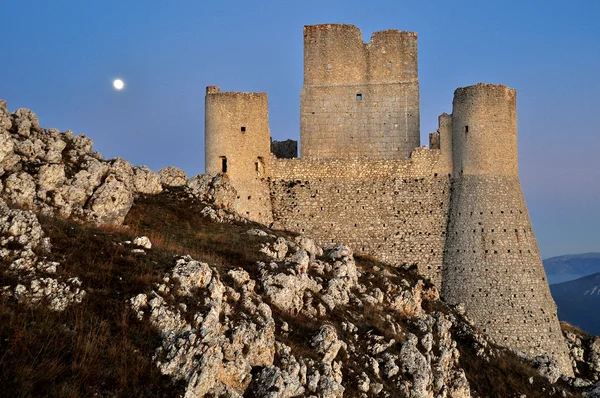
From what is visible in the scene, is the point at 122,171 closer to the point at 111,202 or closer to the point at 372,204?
the point at 111,202

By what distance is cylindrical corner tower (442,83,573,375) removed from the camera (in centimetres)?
2412

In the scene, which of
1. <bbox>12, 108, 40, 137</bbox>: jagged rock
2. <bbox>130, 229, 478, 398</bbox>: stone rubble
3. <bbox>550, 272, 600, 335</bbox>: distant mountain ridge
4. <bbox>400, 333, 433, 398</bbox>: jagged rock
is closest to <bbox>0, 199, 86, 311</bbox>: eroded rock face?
<bbox>130, 229, 478, 398</bbox>: stone rubble

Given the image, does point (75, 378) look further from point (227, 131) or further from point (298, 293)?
point (227, 131)

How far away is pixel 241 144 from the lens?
2666 centimetres

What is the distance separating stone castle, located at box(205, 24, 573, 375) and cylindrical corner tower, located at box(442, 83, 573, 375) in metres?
0.04

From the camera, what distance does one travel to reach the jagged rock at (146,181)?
21781 millimetres

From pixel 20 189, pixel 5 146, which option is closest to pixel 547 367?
pixel 20 189

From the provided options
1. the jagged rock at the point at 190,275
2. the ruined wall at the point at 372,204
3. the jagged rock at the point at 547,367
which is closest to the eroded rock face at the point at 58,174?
the jagged rock at the point at 190,275

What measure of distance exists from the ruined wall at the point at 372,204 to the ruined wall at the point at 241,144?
81cm

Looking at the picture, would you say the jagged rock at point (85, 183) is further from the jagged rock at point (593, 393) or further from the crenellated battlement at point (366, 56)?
the jagged rock at point (593, 393)

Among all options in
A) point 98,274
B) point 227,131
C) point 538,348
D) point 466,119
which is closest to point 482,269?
point 538,348

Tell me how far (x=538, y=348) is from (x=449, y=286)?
146 inches

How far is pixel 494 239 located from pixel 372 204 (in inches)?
186

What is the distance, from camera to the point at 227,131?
87.5 feet
